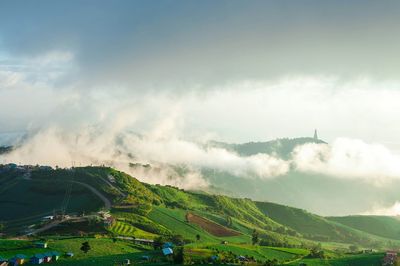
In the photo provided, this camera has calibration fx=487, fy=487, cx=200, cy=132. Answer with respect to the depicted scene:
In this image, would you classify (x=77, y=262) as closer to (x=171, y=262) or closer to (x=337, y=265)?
(x=171, y=262)

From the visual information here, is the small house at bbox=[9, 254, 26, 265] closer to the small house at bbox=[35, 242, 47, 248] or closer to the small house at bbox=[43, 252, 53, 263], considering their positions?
the small house at bbox=[43, 252, 53, 263]

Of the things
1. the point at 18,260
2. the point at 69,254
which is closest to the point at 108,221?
the point at 69,254

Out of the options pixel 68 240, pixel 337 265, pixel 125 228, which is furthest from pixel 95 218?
pixel 337 265

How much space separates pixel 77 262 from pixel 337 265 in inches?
3168

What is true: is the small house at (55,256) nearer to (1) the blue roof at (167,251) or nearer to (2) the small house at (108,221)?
(1) the blue roof at (167,251)

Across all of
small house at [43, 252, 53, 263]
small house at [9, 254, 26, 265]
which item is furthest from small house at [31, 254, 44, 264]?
small house at [9, 254, 26, 265]

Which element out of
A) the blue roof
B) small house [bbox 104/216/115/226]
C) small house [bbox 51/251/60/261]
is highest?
small house [bbox 104/216/115/226]

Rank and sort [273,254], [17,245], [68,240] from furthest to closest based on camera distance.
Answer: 1. [273,254]
2. [68,240]
3. [17,245]

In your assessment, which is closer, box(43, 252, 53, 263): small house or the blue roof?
box(43, 252, 53, 263): small house

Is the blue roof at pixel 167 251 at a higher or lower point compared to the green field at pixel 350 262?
higher

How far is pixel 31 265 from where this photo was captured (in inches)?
4914

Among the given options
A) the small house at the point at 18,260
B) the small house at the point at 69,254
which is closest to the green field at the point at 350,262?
the small house at the point at 69,254

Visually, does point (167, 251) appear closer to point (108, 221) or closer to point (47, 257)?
point (47, 257)

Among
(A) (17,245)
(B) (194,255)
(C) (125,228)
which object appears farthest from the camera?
(C) (125,228)
